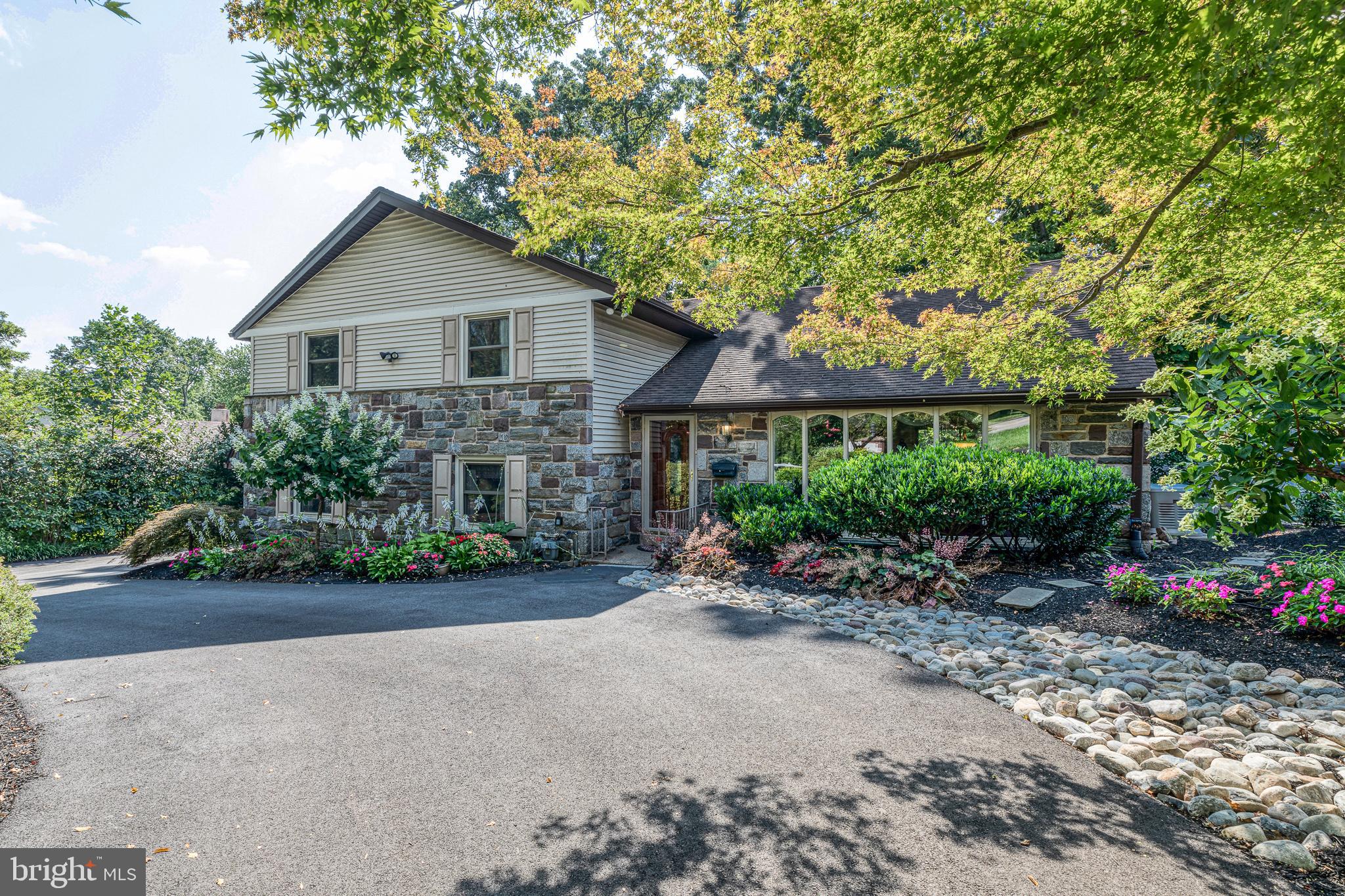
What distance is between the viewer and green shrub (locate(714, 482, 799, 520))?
1006 cm

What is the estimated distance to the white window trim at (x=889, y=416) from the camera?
9.50 m

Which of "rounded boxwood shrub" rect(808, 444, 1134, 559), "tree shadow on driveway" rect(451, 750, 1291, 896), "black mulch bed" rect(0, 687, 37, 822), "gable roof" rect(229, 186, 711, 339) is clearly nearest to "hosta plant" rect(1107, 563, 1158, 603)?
"rounded boxwood shrub" rect(808, 444, 1134, 559)

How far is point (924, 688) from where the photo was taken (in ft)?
14.1

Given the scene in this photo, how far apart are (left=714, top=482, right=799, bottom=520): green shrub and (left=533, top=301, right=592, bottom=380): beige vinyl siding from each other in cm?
323

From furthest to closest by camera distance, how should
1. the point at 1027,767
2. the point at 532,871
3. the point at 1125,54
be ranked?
the point at 1027,767, the point at 1125,54, the point at 532,871

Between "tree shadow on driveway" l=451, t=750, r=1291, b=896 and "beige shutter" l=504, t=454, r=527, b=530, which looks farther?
"beige shutter" l=504, t=454, r=527, b=530

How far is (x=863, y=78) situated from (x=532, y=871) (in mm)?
5125

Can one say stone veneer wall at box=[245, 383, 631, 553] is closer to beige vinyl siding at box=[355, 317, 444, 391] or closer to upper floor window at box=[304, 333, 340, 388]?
beige vinyl siding at box=[355, 317, 444, 391]

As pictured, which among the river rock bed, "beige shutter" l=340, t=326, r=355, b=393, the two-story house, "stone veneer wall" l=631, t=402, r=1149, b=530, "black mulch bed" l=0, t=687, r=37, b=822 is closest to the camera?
the river rock bed

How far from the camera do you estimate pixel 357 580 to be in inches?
358

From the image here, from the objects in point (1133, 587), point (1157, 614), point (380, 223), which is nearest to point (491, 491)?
point (380, 223)

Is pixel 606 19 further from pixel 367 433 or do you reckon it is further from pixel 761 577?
pixel 367 433

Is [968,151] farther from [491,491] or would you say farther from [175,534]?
[175,534]

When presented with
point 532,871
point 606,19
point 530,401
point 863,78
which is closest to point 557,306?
point 530,401
